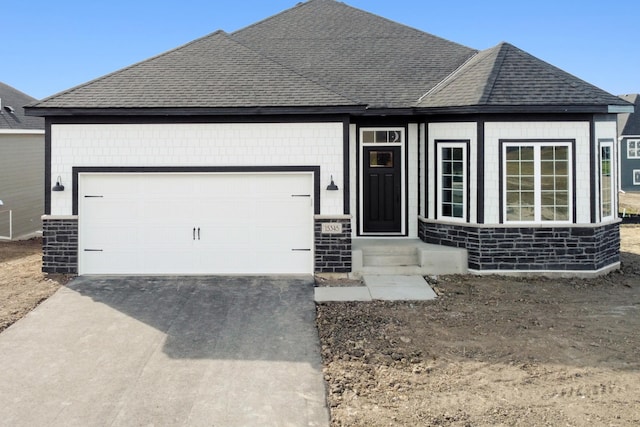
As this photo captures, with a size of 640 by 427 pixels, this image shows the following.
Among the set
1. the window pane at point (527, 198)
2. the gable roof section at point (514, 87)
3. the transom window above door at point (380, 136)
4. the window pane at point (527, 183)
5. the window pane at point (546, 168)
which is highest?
the gable roof section at point (514, 87)

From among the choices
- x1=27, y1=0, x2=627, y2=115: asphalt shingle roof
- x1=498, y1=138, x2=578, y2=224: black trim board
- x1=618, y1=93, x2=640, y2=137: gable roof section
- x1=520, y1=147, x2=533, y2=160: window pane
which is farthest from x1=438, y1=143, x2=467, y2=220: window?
x1=618, y1=93, x2=640, y2=137: gable roof section

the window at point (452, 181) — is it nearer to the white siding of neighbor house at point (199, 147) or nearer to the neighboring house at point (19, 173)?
the white siding of neighbor house at point (199, 147)

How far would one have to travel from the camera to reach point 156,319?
780 centimetres

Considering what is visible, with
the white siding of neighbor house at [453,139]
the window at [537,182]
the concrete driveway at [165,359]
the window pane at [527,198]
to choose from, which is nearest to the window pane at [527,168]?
the window at [537,182]

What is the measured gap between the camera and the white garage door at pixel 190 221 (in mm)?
10398

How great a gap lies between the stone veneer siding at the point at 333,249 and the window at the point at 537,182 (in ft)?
10.2

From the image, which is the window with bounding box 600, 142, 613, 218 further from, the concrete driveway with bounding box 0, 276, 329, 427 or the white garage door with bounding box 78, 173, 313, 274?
the concrete driveway with bounding box 0, 276, 329, 427

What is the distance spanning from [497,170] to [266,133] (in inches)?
177

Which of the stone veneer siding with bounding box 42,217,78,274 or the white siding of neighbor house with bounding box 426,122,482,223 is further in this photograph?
the white siding of neighbor house with bounding box 426,122,482,223

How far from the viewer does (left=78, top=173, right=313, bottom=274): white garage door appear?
10.4 m

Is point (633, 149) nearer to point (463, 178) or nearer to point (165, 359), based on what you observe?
point (463, 178)

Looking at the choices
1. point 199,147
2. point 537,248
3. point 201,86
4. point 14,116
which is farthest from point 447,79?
point 14,116

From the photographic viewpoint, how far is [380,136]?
12078 mm

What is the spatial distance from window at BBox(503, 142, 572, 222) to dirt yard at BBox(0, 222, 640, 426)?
4.37 feet
